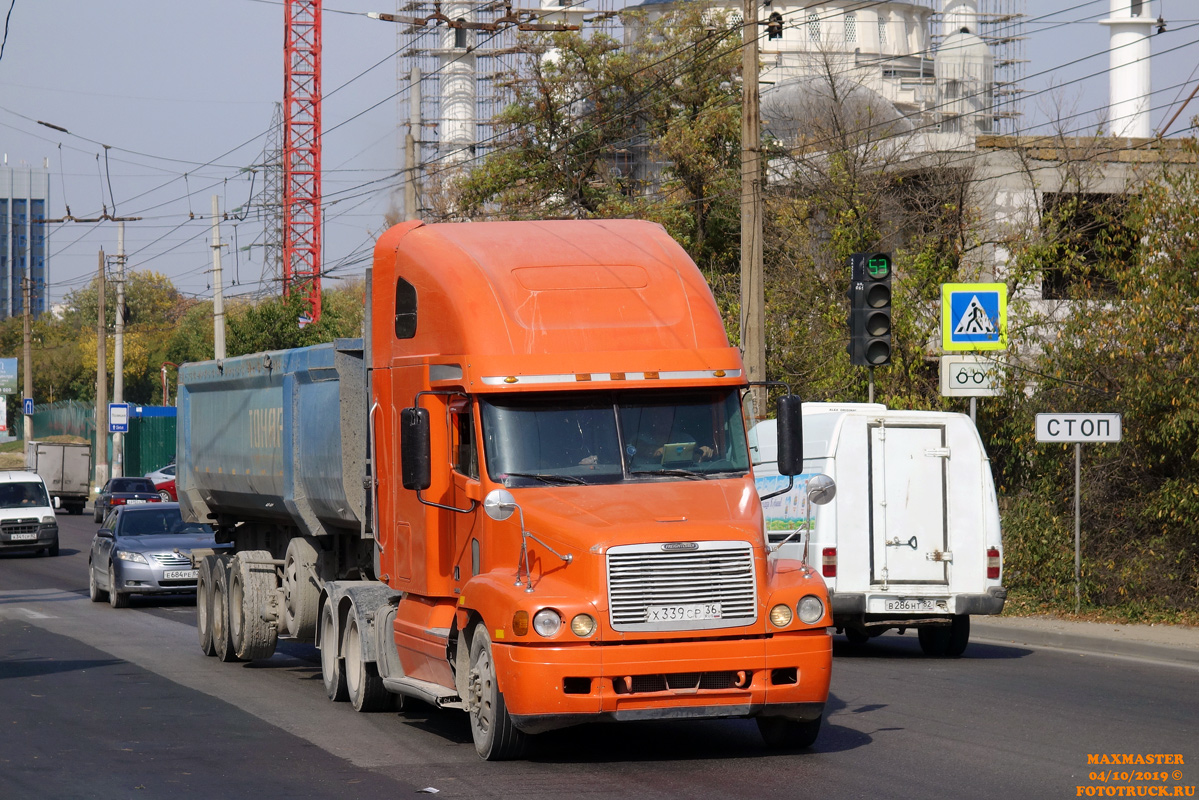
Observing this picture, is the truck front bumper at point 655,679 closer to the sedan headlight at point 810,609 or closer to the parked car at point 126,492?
the sedan headlight at point 810,609

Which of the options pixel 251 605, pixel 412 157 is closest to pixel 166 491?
pixel 412 157

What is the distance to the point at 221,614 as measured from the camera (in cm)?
1645

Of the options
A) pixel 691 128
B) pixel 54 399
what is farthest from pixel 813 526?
pixel 54 399

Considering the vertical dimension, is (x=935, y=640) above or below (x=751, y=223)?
below

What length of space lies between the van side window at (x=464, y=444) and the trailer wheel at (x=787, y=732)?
256cm

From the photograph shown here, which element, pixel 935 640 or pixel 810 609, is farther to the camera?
pixel 935 640

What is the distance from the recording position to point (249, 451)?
16.2m

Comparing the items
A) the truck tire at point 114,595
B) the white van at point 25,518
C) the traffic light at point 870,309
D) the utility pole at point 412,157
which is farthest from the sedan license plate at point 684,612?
the white van at point 25,518

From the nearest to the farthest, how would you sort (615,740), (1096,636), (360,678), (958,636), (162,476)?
1. (615,740)
2. (360,678)
3. (958,636)
4. (1096,636)
5. (162,476)

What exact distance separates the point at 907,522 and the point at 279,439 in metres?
6.47

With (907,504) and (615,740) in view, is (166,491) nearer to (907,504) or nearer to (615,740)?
(907,504)

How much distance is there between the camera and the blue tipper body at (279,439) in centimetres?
1320

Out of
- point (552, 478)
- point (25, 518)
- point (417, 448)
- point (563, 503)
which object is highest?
point (417, 448)

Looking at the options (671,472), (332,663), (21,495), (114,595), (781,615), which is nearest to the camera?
(781,615)
